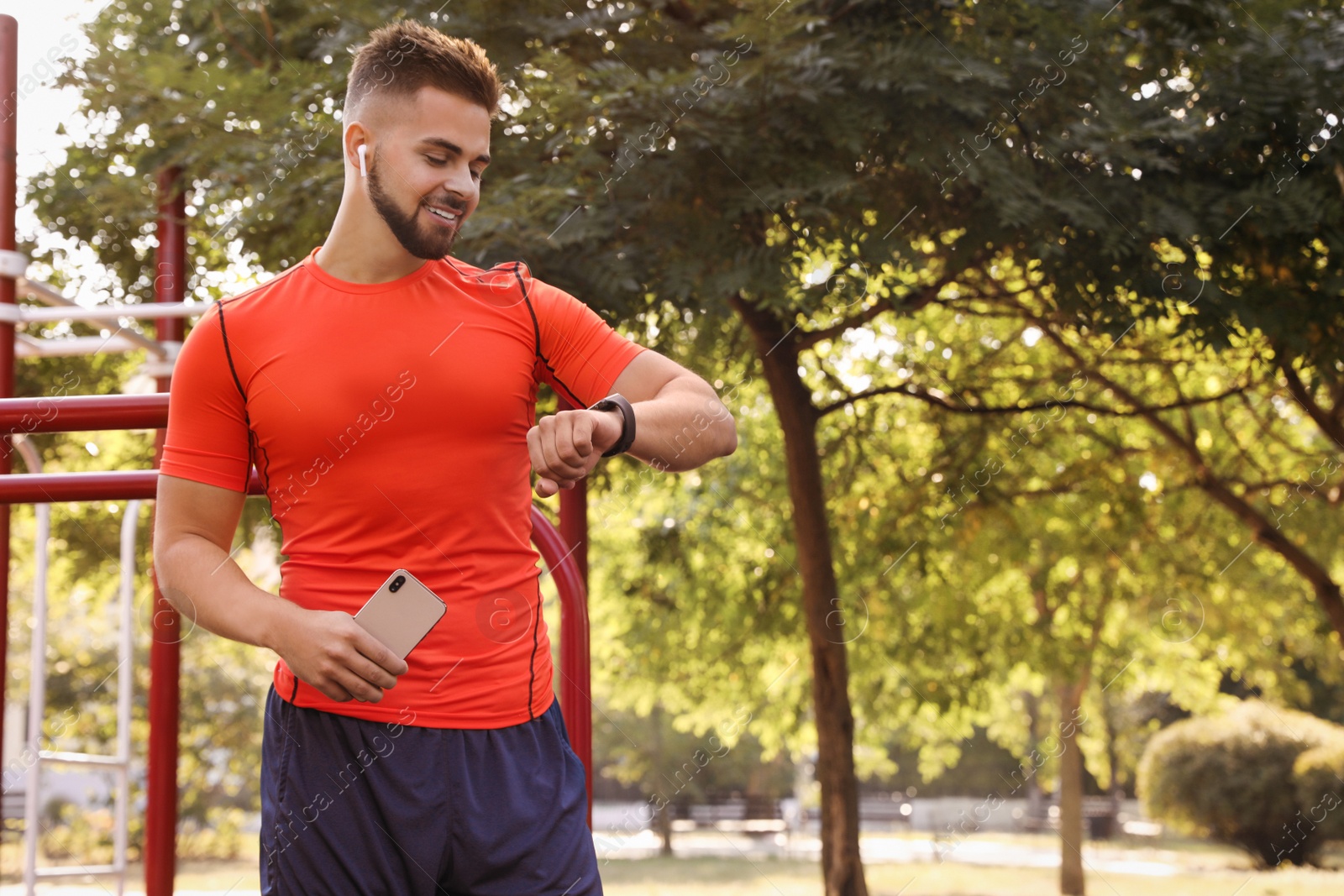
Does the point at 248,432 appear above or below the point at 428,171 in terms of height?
below

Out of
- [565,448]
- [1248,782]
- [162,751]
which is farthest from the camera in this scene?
[1248,782]

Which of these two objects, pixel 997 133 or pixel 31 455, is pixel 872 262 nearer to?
pixel 997 133

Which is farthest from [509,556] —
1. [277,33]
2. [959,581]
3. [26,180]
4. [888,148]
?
[959,581]

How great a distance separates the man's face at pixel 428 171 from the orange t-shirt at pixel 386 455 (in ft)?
0.30

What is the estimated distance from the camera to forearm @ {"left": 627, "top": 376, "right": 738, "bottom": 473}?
1.66 metres

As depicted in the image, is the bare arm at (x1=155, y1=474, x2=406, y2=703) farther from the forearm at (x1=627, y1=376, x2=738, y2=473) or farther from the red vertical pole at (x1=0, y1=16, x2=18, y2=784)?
the red vertical pole at (x1=0, y1=16, x2=18, y2=784)

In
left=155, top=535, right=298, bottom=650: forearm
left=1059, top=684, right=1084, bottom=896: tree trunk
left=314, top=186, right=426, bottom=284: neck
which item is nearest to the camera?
left=155, top=535, right=298, bottom=650: forearm

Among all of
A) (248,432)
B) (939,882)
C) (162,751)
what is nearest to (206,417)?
(248,432)

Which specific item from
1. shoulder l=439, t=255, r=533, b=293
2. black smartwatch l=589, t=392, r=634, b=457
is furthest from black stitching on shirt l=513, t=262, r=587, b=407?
black smartwatch l=589, t=392, r=634, b=457

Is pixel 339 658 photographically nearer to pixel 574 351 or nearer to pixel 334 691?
pixel 334 691

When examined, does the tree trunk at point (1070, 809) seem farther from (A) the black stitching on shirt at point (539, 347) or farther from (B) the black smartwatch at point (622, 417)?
(B) the black smartwatch at point (622, 417)

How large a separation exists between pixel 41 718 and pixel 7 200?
6.46 feet

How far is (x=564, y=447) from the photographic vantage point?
4.88 feet

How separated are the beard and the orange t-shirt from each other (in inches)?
2.4
